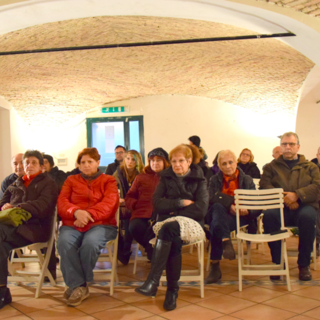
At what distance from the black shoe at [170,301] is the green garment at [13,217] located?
4.87ft

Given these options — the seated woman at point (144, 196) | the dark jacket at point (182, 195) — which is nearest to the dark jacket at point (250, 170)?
the seated woman at point (144, 196)

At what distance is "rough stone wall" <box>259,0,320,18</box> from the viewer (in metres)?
4.64

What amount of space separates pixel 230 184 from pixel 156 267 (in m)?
1.50

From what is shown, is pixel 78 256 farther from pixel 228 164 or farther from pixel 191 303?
pixel 228 164

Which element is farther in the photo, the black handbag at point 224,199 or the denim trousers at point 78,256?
the black handbag at point 224,199

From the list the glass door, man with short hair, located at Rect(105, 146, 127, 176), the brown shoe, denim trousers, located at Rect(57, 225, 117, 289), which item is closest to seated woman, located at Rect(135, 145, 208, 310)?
denim trousers, located at Rect(57, 225, 117, 289)

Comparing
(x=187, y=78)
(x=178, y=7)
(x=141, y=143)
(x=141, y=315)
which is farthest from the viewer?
(x=141, y=143)

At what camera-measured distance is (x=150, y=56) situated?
810cm

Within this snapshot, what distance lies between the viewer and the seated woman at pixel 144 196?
4359mm

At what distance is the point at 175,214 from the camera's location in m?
3.66

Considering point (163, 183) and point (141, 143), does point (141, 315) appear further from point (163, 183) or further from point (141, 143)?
point (141, 143)

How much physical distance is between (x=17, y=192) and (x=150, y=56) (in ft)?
16.3

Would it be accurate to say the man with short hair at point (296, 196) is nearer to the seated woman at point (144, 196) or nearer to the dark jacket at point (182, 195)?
the dark jacket at point (182, 195)

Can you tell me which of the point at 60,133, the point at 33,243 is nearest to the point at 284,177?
the point at 33,243
